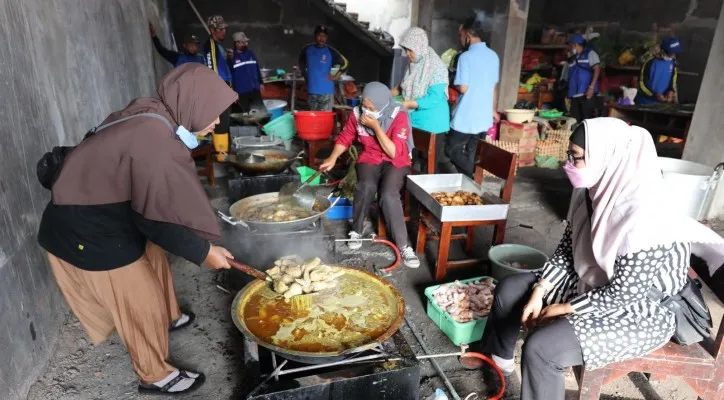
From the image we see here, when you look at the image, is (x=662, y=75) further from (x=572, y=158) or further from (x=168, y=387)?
(x=168, y=387)

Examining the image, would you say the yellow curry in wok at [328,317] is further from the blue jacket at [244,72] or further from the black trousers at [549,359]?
the blue jacket at [244,72]

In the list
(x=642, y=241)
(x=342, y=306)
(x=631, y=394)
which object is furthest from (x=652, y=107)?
(x=342, y=306)

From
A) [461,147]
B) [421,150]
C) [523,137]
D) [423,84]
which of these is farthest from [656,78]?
[421,150]

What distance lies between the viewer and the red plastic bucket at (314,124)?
547 centimetres

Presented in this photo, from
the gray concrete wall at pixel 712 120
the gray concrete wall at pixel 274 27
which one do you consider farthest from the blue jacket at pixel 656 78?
the gray concrete wall at pixel 274 27

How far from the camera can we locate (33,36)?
302cm

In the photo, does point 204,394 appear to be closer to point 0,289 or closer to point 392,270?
point 0,289

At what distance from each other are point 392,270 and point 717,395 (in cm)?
237

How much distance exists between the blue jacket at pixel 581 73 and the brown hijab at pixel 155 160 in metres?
7.93

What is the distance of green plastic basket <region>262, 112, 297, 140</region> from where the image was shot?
579 cm

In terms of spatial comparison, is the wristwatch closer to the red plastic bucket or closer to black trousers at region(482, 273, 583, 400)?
black trousers at region(482, 273, 583, 400)

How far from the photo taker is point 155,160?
6.47ft

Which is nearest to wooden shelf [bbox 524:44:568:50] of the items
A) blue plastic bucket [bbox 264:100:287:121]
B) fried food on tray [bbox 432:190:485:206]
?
blue plastic bucket [bbox 264:100:287:121]

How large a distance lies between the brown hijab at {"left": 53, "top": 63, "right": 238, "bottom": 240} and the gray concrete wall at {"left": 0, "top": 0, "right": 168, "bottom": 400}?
30.8 inches
